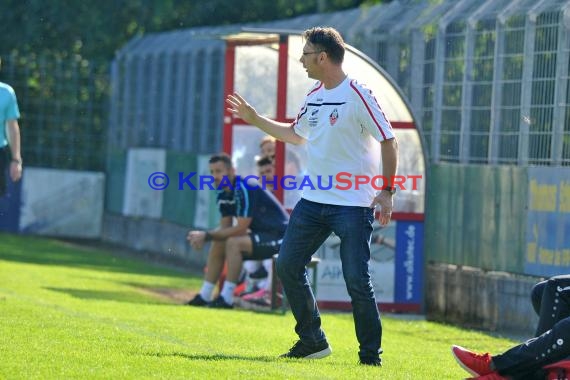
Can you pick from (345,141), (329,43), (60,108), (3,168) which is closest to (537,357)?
(345,141)

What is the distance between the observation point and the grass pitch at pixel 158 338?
8391 mm

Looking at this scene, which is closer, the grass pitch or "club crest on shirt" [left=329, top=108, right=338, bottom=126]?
the grass pitch

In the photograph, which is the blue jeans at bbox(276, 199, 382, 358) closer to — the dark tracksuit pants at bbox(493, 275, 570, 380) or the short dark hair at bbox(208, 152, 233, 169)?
the dark tracksuit pants at bbox(493, 275, 570, 380)

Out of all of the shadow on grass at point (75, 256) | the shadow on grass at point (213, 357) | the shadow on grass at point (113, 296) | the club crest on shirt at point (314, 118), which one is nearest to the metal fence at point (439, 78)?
the shadow on grass at point (75, 256)

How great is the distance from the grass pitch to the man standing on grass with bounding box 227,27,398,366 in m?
0.31

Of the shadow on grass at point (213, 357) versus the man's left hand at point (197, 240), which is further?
the man's left hand at point (197, 240)

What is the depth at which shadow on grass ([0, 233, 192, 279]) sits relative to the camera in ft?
67.1

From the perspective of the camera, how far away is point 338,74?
9.28 meters

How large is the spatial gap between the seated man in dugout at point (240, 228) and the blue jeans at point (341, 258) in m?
5.70

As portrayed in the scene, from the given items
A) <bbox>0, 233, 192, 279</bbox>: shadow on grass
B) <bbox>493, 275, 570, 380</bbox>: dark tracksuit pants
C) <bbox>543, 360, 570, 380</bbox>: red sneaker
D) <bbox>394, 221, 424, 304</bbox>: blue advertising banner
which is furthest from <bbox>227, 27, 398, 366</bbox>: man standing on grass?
<bbox>0, 233, 192, 279</bbox>: shadow on grass

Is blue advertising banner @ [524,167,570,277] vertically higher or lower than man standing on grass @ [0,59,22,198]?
lower

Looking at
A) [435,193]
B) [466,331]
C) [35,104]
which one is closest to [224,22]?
[35,104]

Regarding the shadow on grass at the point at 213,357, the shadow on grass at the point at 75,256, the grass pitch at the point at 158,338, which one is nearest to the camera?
the grass pitch at the point at 158,338

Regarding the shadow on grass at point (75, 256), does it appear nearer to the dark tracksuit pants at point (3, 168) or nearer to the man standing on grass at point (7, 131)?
the dark tracksuit pants at point (3, 168)
